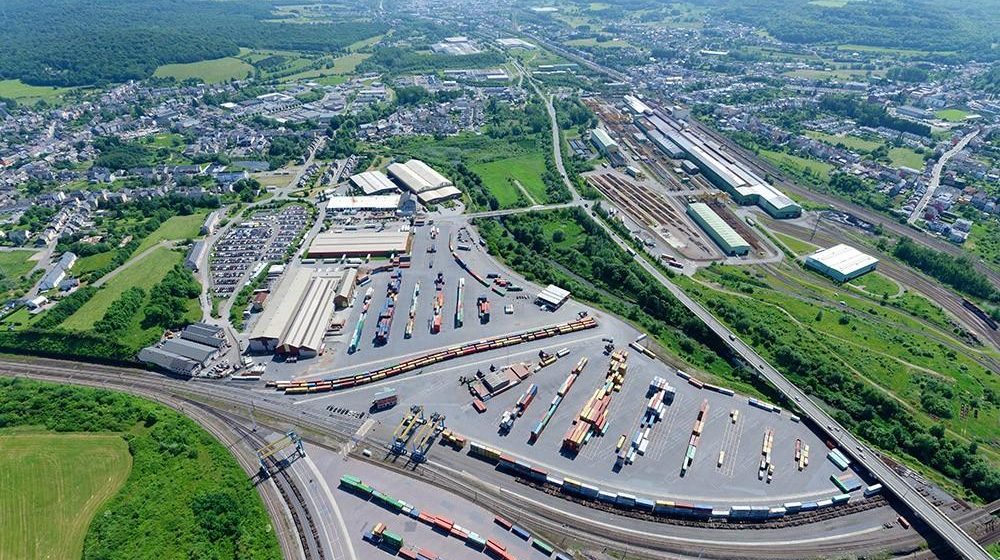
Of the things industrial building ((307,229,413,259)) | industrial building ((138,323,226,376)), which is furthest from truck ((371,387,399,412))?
industrial building ((307,229,413,259))

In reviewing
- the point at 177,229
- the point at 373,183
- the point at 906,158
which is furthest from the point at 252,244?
the point at 906,158

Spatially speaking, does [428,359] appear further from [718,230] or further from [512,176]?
[512,176]

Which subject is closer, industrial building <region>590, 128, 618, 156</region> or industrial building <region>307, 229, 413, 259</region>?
industrial building <region>307, 229, 413, 259</region>

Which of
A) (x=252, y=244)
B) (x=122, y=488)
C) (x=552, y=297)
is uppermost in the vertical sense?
(x=552, y=297)

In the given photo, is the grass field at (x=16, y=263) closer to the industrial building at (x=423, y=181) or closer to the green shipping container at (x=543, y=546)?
the industrial building at (x=423, y=181)

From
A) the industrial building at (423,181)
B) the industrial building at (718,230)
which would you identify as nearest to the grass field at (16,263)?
the industrial building at (423,181)

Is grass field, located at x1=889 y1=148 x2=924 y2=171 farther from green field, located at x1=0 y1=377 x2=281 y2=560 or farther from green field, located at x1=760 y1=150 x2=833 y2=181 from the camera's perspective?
green field, located at x1=0 y1=377 x2=281 y2=560

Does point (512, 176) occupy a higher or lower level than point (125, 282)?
higher

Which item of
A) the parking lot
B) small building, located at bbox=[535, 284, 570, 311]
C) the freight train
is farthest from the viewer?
the parking lot
